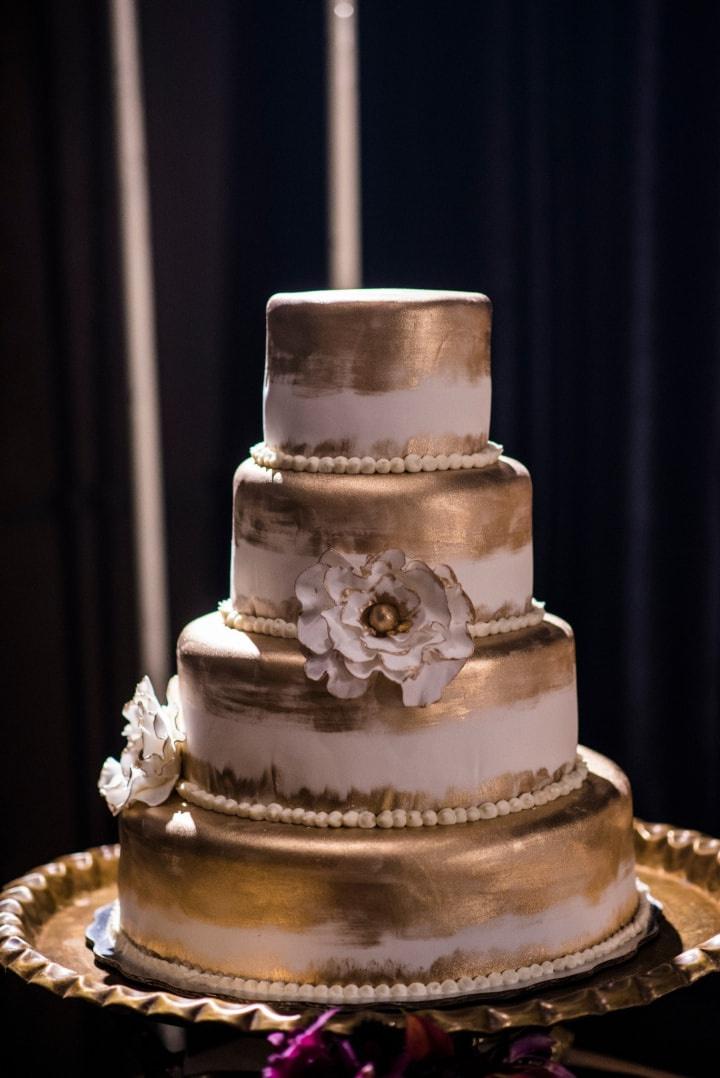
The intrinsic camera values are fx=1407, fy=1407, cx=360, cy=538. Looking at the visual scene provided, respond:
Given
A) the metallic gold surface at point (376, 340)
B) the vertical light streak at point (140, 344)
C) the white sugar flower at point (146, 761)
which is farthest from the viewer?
the vertical light streak at point (140, 344)

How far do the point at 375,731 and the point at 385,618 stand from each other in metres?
0.15

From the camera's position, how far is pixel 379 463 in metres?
1.83

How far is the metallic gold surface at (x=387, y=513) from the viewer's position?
70.8 inches

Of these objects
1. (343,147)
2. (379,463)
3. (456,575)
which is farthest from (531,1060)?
(343,147)

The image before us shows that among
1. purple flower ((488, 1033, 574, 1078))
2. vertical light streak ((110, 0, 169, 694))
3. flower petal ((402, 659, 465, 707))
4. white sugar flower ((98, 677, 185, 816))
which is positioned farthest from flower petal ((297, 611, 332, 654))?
vertical light streak ((110, 0, 169, 694))

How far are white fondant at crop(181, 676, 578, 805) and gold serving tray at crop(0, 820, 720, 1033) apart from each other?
0.88 feet

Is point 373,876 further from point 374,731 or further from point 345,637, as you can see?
point 345,637

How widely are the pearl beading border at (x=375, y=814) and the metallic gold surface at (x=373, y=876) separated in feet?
0.04

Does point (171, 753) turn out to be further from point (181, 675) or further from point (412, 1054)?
point (412, 1054)

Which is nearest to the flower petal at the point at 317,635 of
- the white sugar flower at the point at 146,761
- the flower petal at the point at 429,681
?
the flower petal at the point at 429,681

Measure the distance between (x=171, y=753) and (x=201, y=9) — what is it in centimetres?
173

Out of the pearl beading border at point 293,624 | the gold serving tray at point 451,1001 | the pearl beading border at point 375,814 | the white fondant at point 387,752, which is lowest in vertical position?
the gold serving tray at point 451,1001

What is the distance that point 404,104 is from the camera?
3002mm

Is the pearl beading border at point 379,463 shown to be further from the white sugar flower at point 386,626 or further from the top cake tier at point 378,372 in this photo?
the white sugar flower at point 386,626
